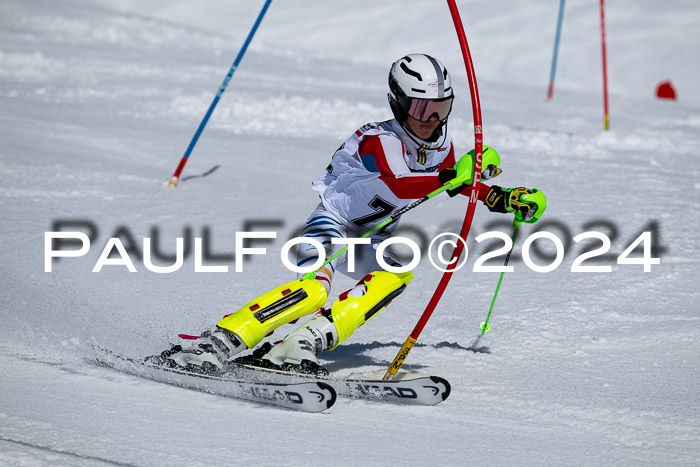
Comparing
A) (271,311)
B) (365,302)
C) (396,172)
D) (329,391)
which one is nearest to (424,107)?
(396,172)

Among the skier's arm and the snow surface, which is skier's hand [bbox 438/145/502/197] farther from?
the snow surface

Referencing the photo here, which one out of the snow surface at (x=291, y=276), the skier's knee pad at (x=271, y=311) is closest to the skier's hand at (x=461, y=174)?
the skier's knee pad at (x=271, y=311)

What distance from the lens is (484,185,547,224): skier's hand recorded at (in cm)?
384

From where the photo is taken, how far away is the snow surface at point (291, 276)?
11.6ft

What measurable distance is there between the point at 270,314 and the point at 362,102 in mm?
8326

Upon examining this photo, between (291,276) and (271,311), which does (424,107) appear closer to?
(271,311)

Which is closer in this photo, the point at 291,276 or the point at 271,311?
the point at 271,311

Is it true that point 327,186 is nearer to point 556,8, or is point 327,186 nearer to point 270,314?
point 270,314

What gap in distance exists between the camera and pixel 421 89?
13.1 ft

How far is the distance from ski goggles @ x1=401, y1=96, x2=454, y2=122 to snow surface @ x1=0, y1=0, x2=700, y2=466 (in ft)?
4.50

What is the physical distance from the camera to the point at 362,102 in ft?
39.4

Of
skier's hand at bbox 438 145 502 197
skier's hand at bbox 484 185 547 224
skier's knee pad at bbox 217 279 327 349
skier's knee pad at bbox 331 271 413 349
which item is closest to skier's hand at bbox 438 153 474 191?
skier's hand at bbox 438 145 502 197

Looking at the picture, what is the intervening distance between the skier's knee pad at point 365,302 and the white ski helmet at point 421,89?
0.79 m

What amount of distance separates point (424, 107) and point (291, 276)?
2.57 metres
